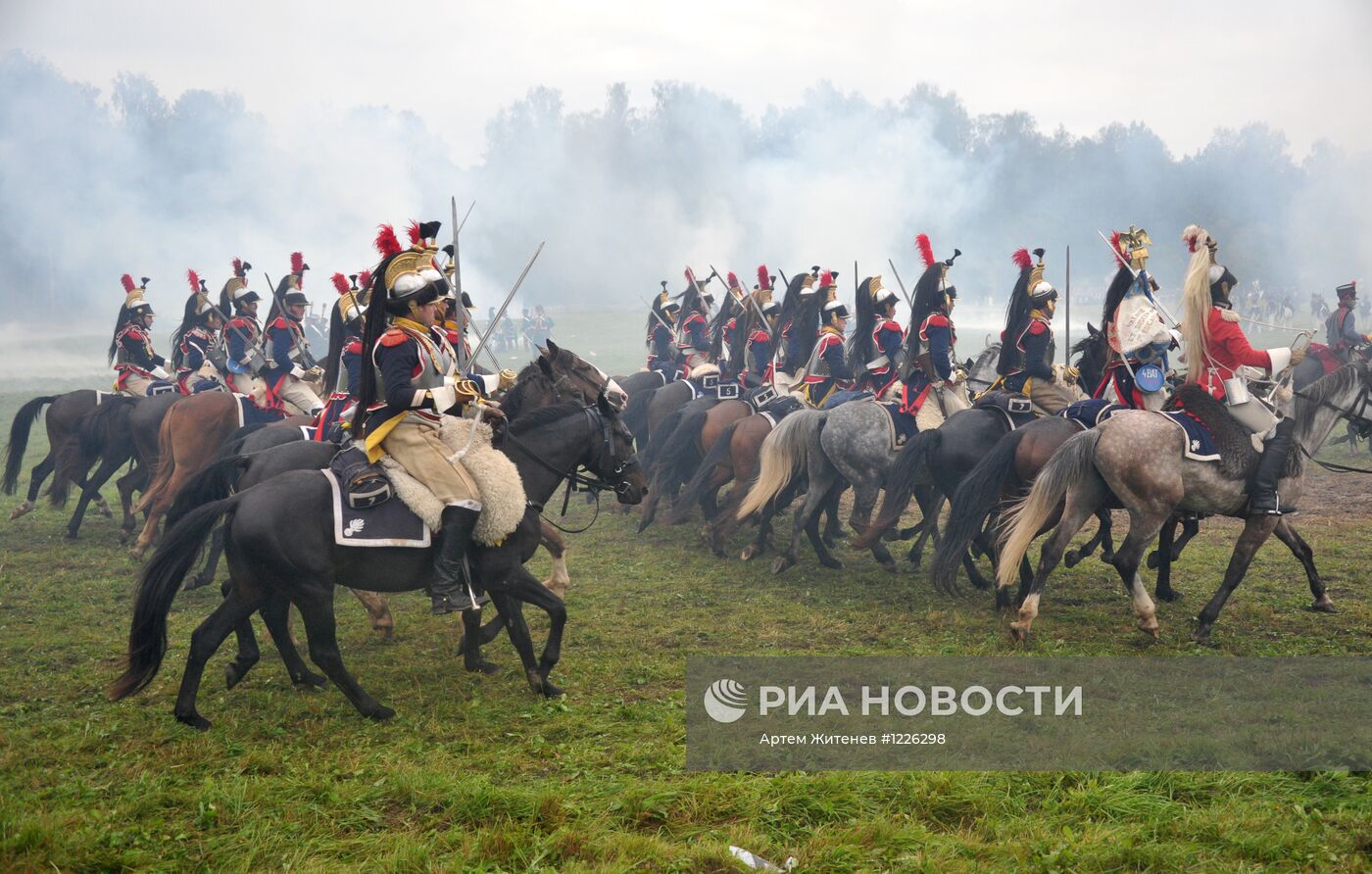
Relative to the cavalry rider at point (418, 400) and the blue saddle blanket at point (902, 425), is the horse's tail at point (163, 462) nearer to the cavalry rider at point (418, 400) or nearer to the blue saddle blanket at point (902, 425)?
the cavalry rider at point (418, 400)

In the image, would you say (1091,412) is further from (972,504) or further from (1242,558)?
(1242,558)

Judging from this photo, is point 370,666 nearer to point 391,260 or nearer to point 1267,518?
point 391,260

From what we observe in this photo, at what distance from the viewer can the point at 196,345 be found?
15.9m

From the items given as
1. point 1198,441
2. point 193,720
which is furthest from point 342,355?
point 1198,441

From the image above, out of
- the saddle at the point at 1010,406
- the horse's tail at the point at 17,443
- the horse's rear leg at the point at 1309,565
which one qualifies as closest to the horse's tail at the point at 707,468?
the saddle at the point at 1010,406

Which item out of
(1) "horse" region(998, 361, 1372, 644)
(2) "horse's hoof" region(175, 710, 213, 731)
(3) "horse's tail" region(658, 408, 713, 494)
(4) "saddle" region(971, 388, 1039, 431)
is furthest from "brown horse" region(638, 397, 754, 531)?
(2) "horse's hoof" region(175, 710, 213, 731)

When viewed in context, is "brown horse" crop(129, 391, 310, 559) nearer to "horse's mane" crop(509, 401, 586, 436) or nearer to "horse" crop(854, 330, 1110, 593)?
"horse's mane" crop(509, 401, 586, 436)

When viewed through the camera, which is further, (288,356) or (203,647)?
(288,356)

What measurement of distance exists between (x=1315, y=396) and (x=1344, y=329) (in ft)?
43.8

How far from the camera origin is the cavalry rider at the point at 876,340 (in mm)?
12938

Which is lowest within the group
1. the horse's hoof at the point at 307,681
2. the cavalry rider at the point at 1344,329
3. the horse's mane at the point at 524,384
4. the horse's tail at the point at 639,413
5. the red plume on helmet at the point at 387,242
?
the horse's hoof at the point at 307,681

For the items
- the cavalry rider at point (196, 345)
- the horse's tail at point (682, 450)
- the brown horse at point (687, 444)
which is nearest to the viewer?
the brown horse at point (687, 444)

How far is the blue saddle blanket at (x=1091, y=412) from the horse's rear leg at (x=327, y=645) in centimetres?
695

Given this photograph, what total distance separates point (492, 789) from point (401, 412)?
2.95 meters
